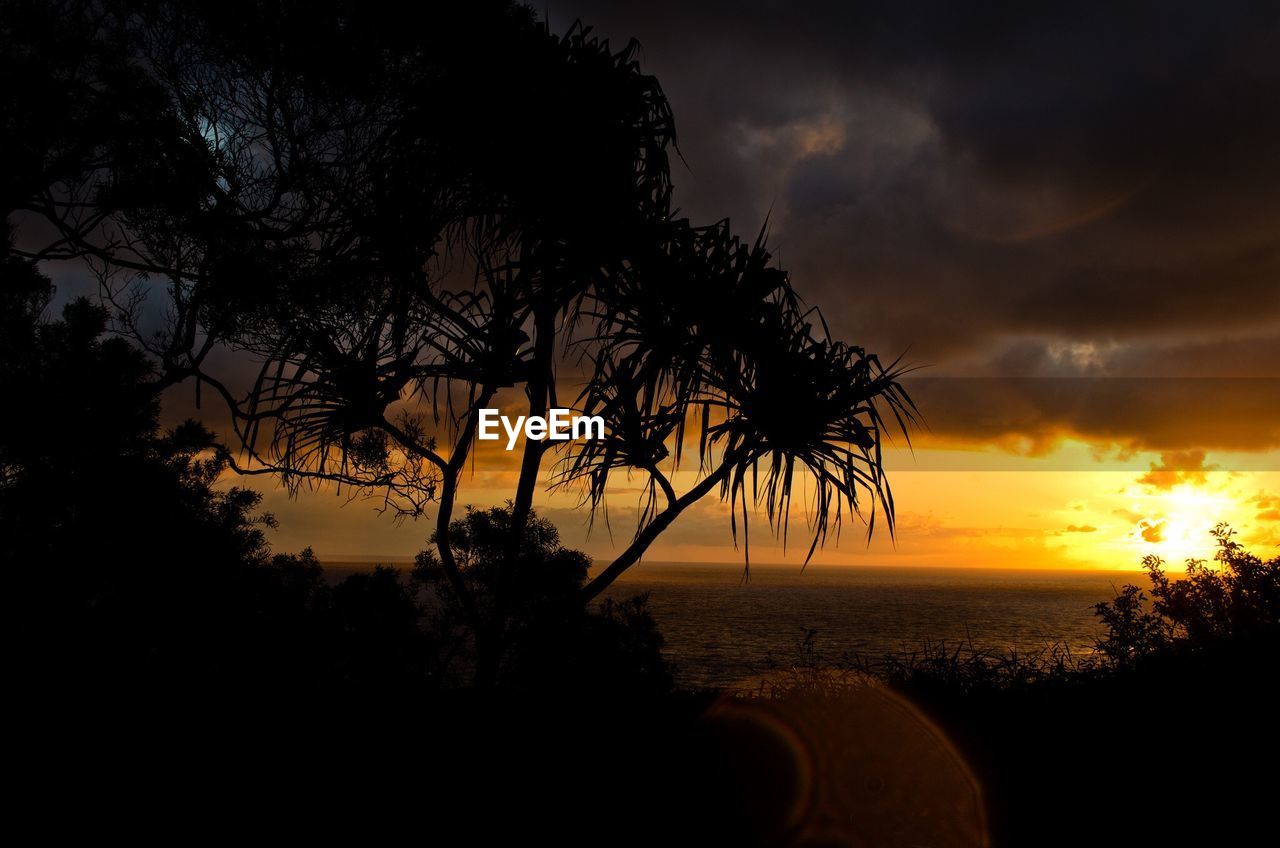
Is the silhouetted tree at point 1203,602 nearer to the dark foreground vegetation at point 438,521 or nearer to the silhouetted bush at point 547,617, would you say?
the dark foreground vegetation at point 438,521

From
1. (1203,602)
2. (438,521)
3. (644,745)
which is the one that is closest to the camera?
(644,745)

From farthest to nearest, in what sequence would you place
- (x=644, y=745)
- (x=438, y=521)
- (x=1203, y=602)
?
1. (x=1203, y=602)
2. (x=438, y=521)
3. (x=644, y=745)

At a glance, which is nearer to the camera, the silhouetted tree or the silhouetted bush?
the silhouetted bush

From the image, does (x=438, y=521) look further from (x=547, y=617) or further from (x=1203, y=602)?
(x=1203, y=602)

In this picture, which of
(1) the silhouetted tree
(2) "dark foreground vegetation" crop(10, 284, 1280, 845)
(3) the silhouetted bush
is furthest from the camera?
(1) the silhouetted tree

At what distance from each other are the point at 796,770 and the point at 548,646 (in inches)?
133

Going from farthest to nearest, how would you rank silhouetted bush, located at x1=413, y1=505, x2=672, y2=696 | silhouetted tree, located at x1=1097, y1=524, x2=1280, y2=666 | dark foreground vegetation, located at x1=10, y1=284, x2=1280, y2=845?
silhouetted tree, located at x1=1097, y1=524, x2=1280, y2=666 → silhouetted bush, located at x1=413, y1=505, x2=672, y2=696 → dark foreground vegetation, located at x1=10, y1=284, x2=1280, y2=845

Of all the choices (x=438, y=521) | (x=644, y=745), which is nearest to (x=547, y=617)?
(x=438, y=521)

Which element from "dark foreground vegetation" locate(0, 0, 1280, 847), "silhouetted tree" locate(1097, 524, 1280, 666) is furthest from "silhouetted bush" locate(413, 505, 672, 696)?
"silhouetted tree" locate(1097, 524, 1280, 666)

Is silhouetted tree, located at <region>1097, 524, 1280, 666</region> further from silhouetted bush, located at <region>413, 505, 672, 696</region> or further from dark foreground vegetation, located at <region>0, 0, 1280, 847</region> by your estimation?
silhouetted bush, located at <region>413, 505, 672, 696</region>

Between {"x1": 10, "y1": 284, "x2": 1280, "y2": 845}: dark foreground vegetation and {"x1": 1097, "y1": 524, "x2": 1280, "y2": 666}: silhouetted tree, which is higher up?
{"x1": 1097, "y1": 524, "x2": 1280, "y2": 666}: silhouetted tree

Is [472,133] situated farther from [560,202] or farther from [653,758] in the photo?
[653,758]

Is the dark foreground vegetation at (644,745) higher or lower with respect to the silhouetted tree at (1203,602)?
lower

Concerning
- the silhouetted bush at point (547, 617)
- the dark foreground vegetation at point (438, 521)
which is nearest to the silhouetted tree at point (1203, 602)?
the dark foreground vegetation at point (438, 521)
